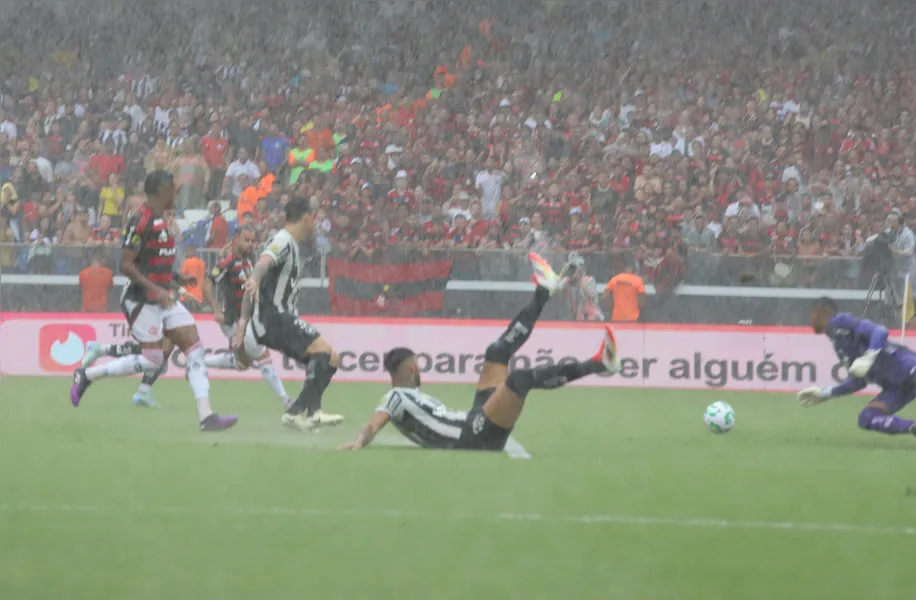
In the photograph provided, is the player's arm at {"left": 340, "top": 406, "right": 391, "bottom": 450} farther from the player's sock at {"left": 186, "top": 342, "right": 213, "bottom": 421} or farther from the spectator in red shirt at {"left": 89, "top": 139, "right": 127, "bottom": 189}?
the spectator in red shirt at {"left": 89, "top": 139, "right": 127, "bottom": 189}

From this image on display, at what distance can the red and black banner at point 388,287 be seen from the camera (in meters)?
18.9

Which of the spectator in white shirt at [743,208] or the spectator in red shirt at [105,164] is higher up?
the spectator in red shirt at [105,164]

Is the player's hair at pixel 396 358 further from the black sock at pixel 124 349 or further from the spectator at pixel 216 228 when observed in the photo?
the spectator at pixel 216 228

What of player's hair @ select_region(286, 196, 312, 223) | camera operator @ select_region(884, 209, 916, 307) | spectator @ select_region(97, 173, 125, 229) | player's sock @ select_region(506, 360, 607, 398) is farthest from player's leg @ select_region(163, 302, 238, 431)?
spectator @ select_region(97, 173, 125, 229)

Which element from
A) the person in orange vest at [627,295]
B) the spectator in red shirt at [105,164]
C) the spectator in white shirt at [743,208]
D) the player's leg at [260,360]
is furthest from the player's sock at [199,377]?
the spectator in red shirt at [105,164]

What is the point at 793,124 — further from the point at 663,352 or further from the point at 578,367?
the point at 578,367

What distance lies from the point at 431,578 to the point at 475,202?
1627 cm

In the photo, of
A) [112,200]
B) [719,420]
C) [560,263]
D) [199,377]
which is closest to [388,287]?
[560,263]

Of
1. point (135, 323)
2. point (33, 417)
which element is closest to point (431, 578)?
point (135, 323)

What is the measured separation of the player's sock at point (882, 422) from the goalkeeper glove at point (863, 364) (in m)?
0.48

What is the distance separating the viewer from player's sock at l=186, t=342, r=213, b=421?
446 inches

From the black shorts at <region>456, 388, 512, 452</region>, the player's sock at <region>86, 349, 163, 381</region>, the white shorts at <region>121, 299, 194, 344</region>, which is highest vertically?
the white shorts at <region>121, 299, 194, 344</region>

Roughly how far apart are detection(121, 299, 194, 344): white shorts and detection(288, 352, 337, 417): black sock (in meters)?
1.09

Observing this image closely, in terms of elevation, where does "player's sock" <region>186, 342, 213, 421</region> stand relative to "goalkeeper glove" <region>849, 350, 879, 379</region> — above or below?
below
